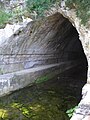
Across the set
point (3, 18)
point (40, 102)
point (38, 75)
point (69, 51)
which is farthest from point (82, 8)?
point (69, 51)

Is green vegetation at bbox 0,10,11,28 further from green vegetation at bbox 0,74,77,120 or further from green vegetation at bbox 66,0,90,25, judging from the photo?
green vegetation at bbox 0,74,77,120

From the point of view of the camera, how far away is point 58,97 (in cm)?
908

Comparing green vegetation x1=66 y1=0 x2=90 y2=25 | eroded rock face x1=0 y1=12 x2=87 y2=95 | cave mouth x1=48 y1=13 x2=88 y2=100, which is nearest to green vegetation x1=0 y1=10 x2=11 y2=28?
eroded rock face x1=0 y1=12 x2=87 y2=95

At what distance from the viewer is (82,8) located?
7695 millimetres

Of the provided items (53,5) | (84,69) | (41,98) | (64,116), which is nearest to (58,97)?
(41,98)

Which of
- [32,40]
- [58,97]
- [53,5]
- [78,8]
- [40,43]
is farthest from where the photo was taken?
[40,43]

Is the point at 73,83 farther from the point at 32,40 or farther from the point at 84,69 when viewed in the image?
the point at 84,69

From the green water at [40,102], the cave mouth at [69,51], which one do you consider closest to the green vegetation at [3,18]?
the cave mouth at [69,51]

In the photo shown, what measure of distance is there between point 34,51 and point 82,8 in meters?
3.69

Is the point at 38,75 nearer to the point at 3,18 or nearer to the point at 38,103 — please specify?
the point at 38,103

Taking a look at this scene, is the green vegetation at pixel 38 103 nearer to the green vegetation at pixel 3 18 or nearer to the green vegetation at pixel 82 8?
the green vegetation at pixel 3 18

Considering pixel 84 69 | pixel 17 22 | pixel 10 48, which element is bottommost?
pixel 84 69

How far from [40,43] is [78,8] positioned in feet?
11.3

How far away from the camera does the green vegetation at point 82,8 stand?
757 centimetres
